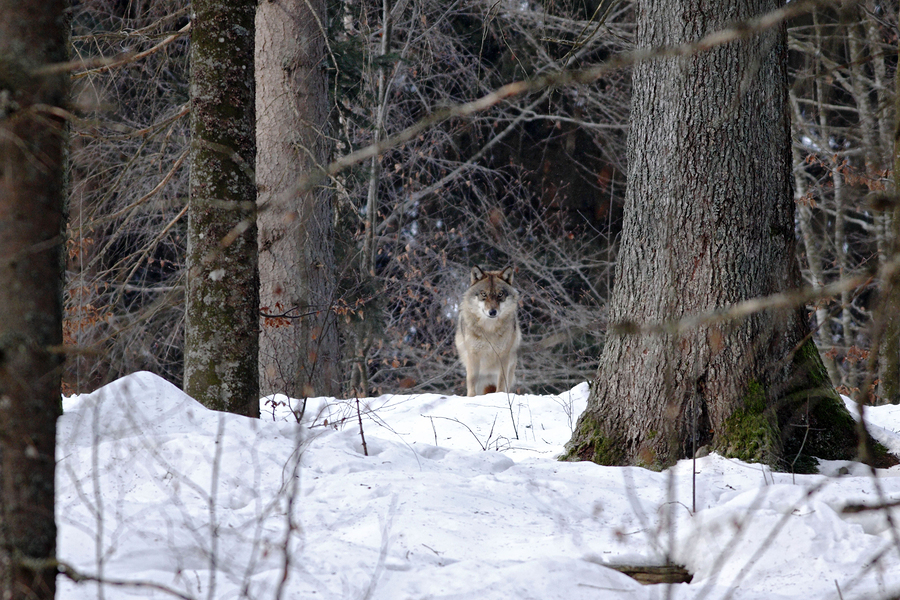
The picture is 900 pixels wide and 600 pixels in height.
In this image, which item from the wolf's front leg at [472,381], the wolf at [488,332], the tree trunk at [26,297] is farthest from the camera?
the wolf at [488,332]

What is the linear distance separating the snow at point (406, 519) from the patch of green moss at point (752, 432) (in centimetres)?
14

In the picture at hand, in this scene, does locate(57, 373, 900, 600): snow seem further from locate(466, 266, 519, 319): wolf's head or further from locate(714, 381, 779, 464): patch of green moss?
locate(466, 266, 519, 319): wolf's head

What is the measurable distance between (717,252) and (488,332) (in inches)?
251

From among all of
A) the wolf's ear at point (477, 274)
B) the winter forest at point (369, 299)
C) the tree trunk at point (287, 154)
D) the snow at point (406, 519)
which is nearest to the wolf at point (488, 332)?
the wolf's ear at point (477, 274)

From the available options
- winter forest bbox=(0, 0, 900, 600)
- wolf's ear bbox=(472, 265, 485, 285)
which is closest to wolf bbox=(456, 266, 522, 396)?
wolf's ear bbox=(472, 265, 485, 285)

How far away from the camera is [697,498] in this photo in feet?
12.9

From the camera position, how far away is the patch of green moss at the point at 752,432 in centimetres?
459

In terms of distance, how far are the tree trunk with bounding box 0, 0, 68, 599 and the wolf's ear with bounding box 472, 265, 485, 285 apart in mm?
9372

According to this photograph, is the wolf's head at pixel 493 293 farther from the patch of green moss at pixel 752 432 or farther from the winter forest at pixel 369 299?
the patch of green moss at pixel 752 432

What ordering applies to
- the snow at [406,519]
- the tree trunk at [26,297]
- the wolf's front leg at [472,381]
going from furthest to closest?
1. the wolf's front leg at [472,381]
2. the snow at [406,519]
3. the tree trunk at [26,297]

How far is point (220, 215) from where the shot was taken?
4887mm

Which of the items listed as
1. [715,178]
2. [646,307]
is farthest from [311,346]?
[715,178]

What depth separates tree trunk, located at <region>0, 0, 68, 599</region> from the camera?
2.00 m

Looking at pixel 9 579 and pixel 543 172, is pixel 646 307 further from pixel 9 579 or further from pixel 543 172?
pixel 543 172
